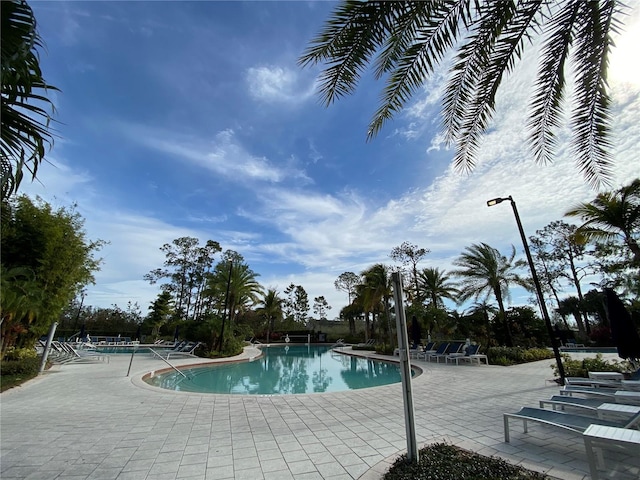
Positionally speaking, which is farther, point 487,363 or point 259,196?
point 259,196

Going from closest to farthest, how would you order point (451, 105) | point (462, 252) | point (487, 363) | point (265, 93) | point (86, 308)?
point (451, 105)
point (265, 93)
point (487, 363)
point (462, 252)
point (86, 308)

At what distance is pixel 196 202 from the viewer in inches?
597

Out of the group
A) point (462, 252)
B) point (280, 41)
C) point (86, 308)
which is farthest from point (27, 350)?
point (86, 308)

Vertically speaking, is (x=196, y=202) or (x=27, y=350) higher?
(x=196, y=202)

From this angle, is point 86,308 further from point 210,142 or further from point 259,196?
point 210,142

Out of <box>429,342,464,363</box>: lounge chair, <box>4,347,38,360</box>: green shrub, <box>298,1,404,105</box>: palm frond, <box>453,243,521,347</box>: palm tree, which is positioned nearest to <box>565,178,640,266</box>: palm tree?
<box>453,243,521,347</box>: palm tree

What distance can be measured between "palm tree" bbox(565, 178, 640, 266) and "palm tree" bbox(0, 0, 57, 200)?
13.7 metres

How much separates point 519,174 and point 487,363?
10.4 metres

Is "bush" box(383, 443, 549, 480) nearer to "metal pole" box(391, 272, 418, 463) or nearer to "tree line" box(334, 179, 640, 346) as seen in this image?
"metal pole" box(391, 272, 418, 463)

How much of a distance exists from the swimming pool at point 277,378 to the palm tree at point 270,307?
1463cm

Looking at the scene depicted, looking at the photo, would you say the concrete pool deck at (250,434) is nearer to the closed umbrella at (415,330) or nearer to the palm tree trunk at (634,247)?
the palm tree trunk at (634,247)

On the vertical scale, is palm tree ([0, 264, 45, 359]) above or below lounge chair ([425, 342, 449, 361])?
above

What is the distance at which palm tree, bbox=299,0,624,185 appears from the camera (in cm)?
292

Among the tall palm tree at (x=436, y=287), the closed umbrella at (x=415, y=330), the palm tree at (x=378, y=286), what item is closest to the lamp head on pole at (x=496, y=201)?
the closed umbrella at (x=415, y=330)
